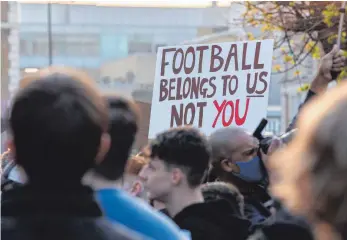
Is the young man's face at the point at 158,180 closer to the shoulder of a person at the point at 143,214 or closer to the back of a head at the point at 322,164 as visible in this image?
the shoulder of a person at the point at 143,214

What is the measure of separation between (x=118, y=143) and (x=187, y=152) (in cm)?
86

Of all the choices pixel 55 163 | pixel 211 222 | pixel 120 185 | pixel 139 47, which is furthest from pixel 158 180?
pixel 139 47

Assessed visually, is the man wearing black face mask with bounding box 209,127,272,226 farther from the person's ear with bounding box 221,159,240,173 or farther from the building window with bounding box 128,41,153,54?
the building window with bounding box 128,41,153,54

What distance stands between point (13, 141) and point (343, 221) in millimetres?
718

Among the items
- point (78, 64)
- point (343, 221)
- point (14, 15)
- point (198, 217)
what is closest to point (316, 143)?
point (343, 221)

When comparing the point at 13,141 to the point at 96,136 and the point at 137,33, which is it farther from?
the point at 137,33

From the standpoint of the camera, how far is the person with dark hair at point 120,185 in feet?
8.13

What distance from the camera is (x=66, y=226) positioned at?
193 cm

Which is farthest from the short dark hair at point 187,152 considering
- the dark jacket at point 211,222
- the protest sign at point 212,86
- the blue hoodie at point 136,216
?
the protest sign at point 212,86

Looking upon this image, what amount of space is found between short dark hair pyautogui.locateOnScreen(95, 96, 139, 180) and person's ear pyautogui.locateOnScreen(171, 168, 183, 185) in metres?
0.74

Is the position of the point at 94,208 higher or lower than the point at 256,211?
higher

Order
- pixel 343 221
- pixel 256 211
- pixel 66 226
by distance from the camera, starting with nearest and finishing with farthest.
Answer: pixel 343 221 < pixel 66 226 < pixel 256 211

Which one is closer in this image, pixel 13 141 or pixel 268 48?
pixel 13 141

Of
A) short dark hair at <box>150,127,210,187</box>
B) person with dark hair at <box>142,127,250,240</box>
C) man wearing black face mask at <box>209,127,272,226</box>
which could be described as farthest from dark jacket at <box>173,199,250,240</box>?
man wearing black face mask at <box>209,127,272,226</box>
